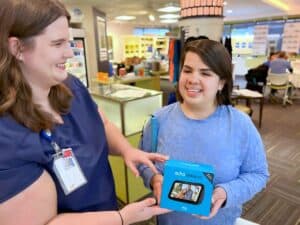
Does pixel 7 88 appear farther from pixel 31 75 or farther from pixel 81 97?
pixel 81 97

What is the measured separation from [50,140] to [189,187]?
1.52ft

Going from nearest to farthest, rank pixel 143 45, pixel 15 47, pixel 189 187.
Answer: pixel 15 47, pixel 189 187, pixel 143 45

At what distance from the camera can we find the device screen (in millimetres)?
808

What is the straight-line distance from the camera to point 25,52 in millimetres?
694

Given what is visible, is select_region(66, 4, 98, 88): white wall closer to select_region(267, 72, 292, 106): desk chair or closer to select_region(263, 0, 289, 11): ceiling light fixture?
select_region(263, 0, 289, 11): ceiling light fixture

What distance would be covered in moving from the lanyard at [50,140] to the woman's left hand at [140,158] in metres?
0.32

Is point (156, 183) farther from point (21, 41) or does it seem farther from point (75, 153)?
point (21, 41)

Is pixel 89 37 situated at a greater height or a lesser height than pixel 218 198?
greater

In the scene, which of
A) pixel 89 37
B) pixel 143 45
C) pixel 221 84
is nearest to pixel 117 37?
pixel 143 45

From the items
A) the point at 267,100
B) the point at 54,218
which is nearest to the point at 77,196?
the point at 54,218

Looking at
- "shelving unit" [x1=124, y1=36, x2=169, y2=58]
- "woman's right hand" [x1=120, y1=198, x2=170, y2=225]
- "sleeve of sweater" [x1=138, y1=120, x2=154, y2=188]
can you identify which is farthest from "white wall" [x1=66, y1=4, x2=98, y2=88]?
"woman's right hand" [x1=120, y1=198, x2=170, y2=225]

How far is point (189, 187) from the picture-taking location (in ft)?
2.66

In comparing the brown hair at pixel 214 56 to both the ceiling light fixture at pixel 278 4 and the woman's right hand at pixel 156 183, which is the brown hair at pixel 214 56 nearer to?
the woman's right hand at pixel 156 183

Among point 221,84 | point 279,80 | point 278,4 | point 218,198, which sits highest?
point 278,4
